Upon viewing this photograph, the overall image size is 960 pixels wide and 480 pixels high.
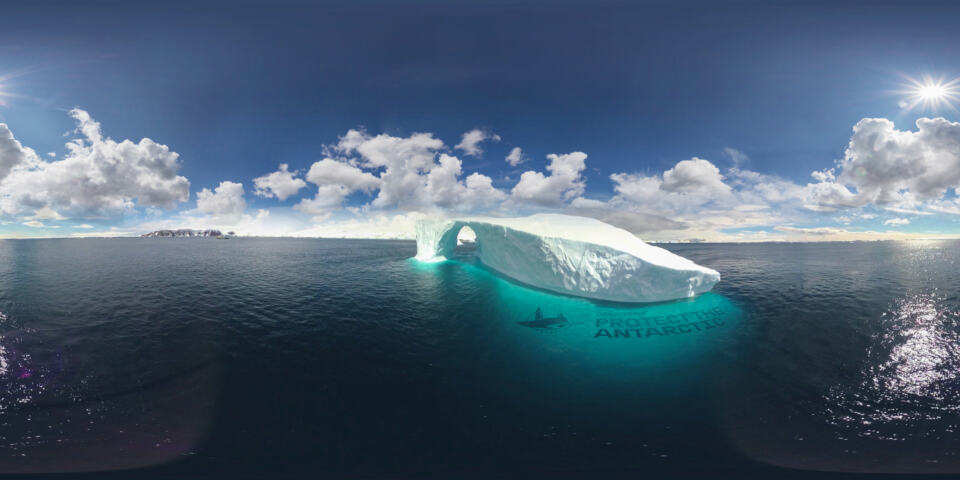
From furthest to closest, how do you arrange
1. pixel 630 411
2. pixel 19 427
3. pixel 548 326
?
1. pixel 548 326
2. pixel 630 411
3. pixel 19 427

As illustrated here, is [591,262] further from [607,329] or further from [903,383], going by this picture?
[903,383]

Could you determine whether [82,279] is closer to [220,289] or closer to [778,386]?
[220,289]

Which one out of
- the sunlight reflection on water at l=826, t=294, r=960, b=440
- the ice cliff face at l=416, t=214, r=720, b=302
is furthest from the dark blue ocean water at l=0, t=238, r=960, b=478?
the ice cliff face at l=416, t=214, r=720, b=302

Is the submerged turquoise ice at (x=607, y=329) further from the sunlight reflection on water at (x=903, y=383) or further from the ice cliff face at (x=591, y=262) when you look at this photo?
the sunlight reflection on water at (x=903, y=383)

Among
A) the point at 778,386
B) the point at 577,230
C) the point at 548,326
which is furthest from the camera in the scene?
the point at 577,230

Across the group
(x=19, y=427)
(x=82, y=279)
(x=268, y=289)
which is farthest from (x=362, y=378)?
(x=82, y=279)

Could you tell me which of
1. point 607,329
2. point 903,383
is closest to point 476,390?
point 607,329
